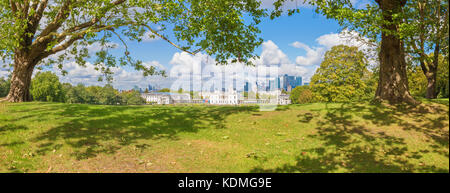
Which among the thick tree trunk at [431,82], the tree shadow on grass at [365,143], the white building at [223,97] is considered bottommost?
the tree shadow on grass at [365,143]

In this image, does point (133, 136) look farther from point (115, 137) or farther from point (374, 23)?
point (374, 23)

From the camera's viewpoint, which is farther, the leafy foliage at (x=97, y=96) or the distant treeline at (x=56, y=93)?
the leafy foliage at (x=97, y=96)

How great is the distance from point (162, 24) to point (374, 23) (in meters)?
10.7

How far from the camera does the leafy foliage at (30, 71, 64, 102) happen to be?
60312 millimetres

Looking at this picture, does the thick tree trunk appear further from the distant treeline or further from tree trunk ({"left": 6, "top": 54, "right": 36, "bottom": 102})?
the distant treeline

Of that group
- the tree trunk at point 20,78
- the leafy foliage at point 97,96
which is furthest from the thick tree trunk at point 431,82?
the leafy foliage at point 97,96

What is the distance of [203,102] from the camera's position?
61.3ft

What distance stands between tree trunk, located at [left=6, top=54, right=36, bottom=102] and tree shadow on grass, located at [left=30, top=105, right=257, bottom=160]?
7.10 meters

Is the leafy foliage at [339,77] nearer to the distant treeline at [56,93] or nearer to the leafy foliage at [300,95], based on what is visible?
the leafy foliage at [300,95]

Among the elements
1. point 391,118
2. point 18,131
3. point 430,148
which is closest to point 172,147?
point 18,131

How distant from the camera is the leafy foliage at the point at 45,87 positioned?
6031cm

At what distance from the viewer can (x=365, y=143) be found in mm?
8477

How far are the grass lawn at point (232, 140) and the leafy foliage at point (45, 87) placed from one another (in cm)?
5608
